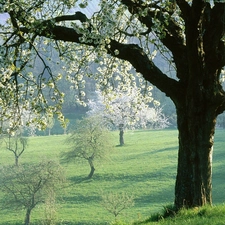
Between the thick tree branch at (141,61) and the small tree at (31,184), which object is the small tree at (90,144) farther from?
the thick tree branch at (141,61)

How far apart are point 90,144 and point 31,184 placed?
12.0 m

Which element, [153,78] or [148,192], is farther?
[148,192]

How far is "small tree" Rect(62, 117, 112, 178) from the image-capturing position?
51750 mm

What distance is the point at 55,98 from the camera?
30.3 feet

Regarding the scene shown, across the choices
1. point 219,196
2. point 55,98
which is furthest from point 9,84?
point 219,196

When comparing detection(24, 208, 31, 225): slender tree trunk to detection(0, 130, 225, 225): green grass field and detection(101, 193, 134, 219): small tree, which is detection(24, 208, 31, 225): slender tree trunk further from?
detection(101, 193, 134, 219): small tree

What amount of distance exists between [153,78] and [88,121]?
154 feet

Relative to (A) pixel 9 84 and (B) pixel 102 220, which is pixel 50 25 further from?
(B) pixel 102 220

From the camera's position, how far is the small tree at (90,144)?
51750 millimetres

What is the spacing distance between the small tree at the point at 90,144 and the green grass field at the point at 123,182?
1.48 metres

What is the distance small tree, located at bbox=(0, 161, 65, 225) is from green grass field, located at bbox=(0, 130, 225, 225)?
130 centimetres

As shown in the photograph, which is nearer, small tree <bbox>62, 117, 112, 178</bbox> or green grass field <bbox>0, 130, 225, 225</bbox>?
green grass field <bbox>0, 130, 225, 225</bbox>

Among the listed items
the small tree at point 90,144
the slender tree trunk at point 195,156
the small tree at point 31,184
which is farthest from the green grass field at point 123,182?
the slender tree trunk at point 195,156

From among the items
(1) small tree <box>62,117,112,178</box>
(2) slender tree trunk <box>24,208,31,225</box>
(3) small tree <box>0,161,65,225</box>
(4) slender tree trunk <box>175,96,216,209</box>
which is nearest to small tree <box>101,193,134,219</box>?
(3) small tree <box>0,161,65,225</box>
